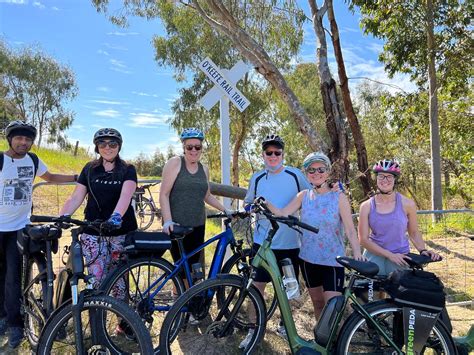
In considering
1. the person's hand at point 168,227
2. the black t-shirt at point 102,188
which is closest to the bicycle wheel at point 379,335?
the person's hand at point 168,227

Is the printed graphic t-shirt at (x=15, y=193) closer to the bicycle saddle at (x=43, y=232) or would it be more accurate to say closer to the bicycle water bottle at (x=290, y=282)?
the bicycle saddle at (x=43, y=232)

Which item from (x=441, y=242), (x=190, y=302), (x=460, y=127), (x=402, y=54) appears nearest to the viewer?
(x=190, y=302)

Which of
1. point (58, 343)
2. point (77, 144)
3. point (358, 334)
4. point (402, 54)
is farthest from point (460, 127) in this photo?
point (77, 144)

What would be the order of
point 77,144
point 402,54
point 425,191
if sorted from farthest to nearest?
point 77,144
point 425,191
point 402,54

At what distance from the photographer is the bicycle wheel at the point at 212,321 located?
2.82 meters

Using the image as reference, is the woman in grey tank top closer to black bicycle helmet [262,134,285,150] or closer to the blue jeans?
black bicycle helmet [262,134,285,150]

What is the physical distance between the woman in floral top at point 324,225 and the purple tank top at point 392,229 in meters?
0.33

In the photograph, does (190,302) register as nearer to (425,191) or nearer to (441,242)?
(441,242)

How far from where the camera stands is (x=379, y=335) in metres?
2.73

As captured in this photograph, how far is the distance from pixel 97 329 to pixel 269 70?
4.29m

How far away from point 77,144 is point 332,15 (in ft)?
82.7

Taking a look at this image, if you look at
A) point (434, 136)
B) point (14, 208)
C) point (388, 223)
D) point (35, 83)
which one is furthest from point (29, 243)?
point (35, 83)

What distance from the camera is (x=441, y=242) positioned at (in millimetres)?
7871

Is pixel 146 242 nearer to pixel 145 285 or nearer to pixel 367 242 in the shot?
pixel 145 285
